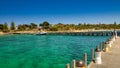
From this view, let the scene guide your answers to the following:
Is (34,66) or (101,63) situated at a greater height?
(101,63)

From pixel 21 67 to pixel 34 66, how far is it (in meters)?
1.50

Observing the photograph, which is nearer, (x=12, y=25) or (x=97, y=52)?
(x=97, y=52)

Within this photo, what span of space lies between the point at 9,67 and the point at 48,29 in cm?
15550

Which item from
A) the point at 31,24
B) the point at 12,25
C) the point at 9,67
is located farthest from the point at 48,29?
the point at 9,67

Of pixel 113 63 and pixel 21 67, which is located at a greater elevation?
pixel 113 63

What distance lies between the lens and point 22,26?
181625mm

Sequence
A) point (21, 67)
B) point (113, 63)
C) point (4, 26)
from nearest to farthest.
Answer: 1. point (113, 63)
2. point (21, 67)
3. point (4, 26)

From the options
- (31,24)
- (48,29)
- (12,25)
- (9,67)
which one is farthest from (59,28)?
(9,67)

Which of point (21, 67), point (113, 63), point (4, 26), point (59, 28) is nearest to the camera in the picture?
point (113, 63)

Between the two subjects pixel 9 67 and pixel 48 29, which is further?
pixel 48 29

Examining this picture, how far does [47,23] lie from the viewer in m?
184

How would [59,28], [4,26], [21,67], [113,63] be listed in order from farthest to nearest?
1. [59,28]
2. [4,26]
3. [21,67]
4. [113,63]

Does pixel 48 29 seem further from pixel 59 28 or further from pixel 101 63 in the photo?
pixel 101 63

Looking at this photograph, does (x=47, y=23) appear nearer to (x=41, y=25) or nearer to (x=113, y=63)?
(x=41, y=25)
